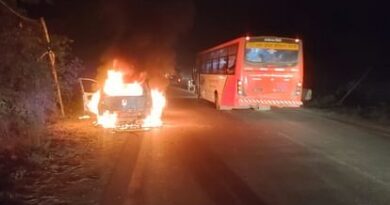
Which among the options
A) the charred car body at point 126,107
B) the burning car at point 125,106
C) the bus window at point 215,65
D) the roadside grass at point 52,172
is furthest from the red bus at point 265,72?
the roadside grass at point 52,172

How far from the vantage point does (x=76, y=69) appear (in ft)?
79.2

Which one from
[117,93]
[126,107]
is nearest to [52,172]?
[126,107]

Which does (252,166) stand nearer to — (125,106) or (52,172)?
(52,172)

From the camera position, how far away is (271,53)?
891 inches

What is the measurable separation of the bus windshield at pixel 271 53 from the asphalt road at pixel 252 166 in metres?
4.93

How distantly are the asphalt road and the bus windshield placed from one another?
4925 mm

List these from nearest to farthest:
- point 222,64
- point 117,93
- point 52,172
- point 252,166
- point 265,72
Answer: point 52,172, point 252,166, point 117,93, point 265,72, point 222,64

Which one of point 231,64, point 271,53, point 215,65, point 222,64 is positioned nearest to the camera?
point 271,53

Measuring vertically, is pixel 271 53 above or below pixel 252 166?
above

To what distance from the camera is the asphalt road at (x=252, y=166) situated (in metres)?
8.23

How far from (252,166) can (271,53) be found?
12529mm

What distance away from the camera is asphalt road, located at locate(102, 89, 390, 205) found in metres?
8.23

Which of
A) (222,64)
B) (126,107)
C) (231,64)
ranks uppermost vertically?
(222,64)

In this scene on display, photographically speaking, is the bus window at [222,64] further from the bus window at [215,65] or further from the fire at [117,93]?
the fire at [117,93]
